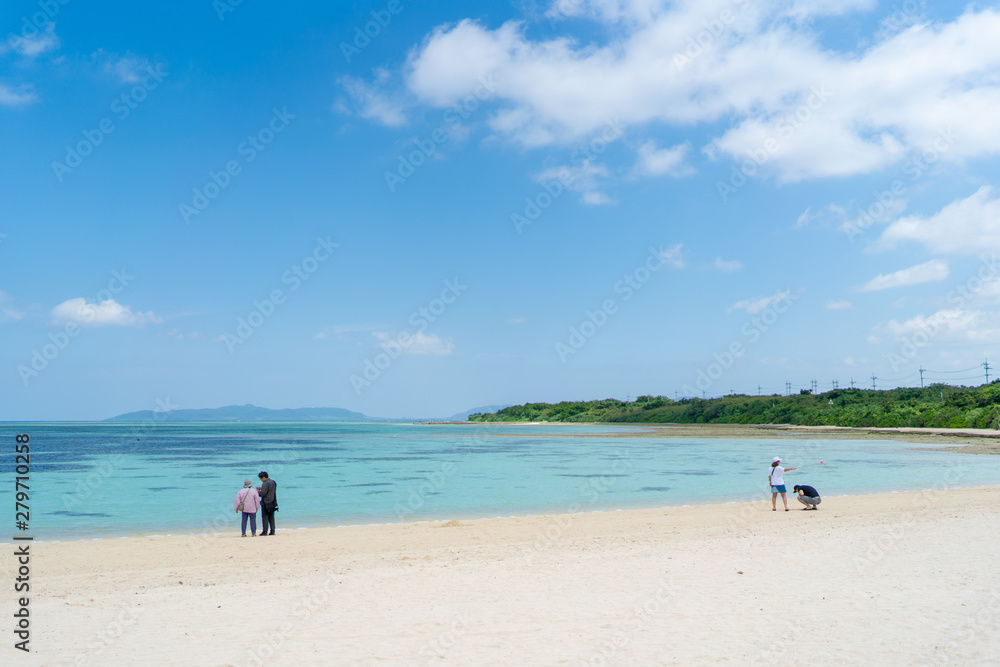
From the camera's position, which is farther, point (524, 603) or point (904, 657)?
point (524, 603)

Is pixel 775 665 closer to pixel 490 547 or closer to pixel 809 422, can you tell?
pixel 490 547

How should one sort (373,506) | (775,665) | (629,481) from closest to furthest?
(775,665), (373,506), (629,481)

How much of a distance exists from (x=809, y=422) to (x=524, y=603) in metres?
130

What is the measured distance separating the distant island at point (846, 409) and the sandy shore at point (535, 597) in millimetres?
83324

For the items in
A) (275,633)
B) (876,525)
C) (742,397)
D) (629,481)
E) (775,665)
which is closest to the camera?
(775,665)

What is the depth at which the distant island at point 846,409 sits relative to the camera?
91.1 m

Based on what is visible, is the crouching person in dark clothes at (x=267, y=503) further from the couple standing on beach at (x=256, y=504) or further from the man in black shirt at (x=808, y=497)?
the man in black shirt at (x=808, y=497)

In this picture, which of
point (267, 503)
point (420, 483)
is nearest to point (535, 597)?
point (267, 503)

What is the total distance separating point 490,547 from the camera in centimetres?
1602

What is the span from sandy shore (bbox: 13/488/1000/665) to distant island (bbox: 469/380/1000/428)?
3280 inches

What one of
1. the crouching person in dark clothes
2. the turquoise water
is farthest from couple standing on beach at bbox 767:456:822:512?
the crouching person in dark clothes

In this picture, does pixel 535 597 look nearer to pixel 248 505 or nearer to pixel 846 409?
pixel 248 505

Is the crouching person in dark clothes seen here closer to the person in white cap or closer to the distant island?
the person in white cap

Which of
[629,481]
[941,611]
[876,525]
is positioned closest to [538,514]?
[876,525]
